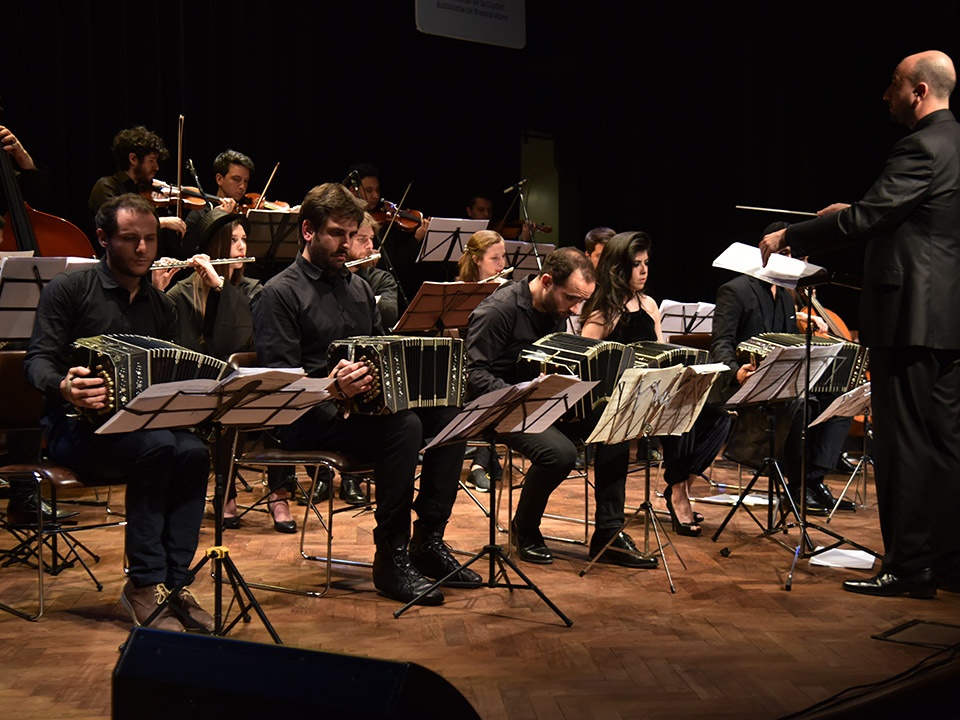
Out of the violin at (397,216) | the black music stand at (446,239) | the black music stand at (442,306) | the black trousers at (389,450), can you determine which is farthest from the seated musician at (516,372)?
the violin at (397,216)

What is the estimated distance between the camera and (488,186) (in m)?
9.68

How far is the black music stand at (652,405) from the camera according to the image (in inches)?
155

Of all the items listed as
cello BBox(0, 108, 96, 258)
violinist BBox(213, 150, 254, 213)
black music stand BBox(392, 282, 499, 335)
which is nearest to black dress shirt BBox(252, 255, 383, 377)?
black music stand BBox(392, 282, 499, 335)

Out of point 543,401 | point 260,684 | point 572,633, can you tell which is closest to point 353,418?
point 543,401

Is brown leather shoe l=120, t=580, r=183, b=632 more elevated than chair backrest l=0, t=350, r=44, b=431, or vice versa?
chair backrest l=0, t=350, r=44, b=431

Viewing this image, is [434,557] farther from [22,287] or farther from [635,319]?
[22,287]

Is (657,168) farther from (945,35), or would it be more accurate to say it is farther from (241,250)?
(241,250)

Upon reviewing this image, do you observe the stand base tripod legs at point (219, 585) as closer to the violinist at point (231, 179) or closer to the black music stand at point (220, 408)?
the black music stand at point (220, 408)

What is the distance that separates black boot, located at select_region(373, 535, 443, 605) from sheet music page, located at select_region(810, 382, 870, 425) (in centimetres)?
198

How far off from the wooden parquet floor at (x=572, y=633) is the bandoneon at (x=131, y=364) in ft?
2.60

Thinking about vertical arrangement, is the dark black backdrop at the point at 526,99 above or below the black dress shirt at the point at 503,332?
above

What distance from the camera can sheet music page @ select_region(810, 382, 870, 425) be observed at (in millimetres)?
4789

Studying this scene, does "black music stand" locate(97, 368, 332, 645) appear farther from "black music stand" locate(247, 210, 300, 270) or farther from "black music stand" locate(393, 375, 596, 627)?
"black music stand" locate(247, 210, 300, 270)

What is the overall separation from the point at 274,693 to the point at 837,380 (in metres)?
4.21
